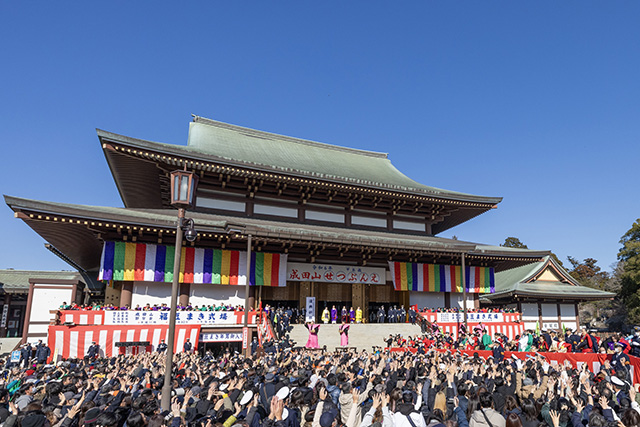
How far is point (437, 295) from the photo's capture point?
2545 centimetres

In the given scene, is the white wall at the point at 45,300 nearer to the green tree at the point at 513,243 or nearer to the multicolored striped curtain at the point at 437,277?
the multicolored striped curtain at the point at 437,277

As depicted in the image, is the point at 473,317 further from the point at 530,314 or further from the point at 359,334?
the point at 530,314

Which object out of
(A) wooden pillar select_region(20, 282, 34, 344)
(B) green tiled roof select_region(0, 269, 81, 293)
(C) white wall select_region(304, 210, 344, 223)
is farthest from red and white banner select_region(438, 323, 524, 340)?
(B) green tiled roof select_region(0, 269, 81, 293)

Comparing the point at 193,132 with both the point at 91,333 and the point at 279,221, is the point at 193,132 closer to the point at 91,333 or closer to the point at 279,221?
the point at 279,221

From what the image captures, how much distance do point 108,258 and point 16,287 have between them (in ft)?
49.3

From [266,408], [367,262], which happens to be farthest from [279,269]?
[266,408]

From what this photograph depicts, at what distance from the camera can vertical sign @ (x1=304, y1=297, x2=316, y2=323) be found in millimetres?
21812

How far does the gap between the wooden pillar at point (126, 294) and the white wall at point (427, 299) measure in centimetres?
1520

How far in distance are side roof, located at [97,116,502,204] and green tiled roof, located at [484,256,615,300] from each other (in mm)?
7800

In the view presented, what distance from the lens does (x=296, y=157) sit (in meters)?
28.5

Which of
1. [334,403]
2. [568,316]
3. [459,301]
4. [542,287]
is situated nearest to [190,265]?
[334,403]

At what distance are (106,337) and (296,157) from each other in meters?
16.3

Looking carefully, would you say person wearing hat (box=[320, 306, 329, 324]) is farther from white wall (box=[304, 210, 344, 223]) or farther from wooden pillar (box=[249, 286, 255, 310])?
white wall (box=[304, 210, 344, 223])

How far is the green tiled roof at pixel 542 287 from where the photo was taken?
29.6 metres
